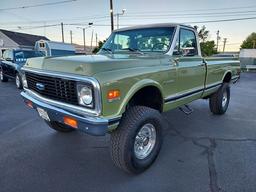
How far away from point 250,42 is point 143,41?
72.2 metres

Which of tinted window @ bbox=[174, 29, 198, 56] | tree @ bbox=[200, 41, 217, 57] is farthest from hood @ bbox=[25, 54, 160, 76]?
tree @ bbox=[200, 41, 217, 57]

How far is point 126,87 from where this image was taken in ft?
8.89

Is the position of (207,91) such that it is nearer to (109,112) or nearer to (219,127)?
(219,127)

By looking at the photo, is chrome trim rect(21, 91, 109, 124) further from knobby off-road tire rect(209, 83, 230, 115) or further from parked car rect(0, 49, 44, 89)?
parked car rect(0, 49, 44, 89)

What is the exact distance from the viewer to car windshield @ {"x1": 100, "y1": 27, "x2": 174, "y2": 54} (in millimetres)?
3910

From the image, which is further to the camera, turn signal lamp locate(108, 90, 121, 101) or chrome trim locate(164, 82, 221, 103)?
chrome trim locate(164, 82, 221, 103)

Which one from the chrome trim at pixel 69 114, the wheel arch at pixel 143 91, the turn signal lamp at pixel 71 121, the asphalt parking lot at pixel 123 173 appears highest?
the wheel arch at pixel 143 91

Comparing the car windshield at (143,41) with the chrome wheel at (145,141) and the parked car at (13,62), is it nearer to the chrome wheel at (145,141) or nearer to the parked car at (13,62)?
the chrome wheel at (145,141)

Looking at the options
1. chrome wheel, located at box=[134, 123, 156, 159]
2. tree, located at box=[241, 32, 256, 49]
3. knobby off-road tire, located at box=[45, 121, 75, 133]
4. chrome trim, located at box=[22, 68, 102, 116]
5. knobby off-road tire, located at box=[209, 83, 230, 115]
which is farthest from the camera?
tree, located at box=[241, 32, 256, 49]

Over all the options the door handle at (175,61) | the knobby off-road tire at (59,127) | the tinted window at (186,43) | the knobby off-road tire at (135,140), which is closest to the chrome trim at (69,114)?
the knobby off-road tire at (135,140)

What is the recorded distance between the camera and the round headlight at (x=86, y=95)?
2508 mm

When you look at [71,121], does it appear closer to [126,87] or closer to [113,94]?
[113,94]

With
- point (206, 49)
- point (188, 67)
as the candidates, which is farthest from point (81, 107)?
point (206, 49)

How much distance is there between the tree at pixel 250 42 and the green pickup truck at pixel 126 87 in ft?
223
